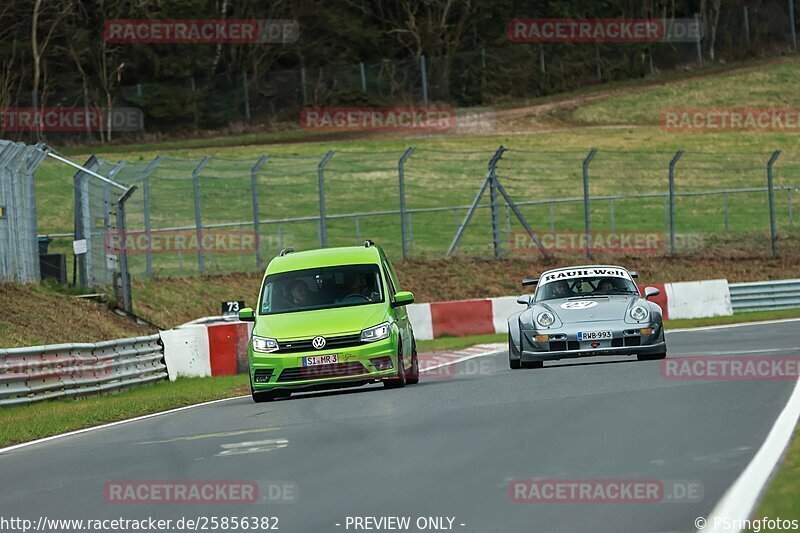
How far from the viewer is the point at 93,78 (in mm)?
68125

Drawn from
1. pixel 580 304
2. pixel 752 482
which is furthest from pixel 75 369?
pixel 752 482

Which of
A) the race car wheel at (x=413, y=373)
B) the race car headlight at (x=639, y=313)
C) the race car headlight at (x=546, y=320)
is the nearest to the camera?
the race car wheel at (x=413, y=373)

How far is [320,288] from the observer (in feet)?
58.6

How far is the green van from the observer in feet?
54.3

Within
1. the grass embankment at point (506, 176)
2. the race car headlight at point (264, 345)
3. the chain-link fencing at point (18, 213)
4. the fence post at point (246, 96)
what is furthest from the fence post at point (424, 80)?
the race car headlight at point (264, 345)

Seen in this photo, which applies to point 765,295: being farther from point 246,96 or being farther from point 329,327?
point 246,96

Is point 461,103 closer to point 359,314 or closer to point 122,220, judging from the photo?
point 122,220

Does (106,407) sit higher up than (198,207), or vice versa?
(198,207)

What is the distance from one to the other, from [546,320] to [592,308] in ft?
1.90

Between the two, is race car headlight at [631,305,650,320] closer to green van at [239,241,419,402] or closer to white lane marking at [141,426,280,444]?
green van at [239,241,419,402]

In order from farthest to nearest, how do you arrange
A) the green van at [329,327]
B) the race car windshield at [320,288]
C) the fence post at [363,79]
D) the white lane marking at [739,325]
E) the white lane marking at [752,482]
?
the fence post at [363,79], the white lane marking at [739,325], the race car windshield at [320,288], the green van at [329,327], the white lane marking at [752,482]

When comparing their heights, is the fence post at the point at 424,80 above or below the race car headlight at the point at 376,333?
above

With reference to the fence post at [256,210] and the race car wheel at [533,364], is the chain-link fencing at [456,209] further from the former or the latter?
the race car wheel at [533,364]

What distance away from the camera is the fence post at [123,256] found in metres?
26.8
